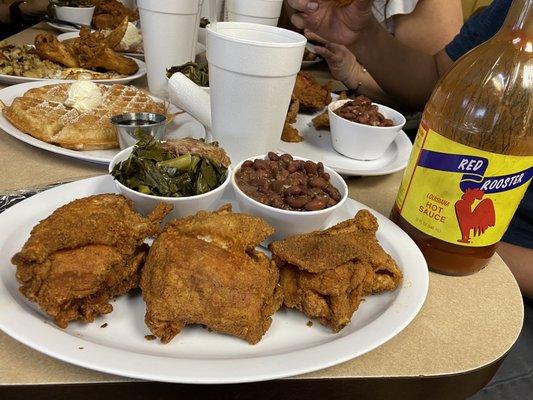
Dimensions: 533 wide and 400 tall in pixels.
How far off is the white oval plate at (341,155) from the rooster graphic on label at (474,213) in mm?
440

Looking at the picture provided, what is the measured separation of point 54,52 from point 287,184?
147cm

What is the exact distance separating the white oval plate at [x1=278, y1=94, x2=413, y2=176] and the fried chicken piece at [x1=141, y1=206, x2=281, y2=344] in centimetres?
60

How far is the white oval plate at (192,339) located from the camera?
66cm

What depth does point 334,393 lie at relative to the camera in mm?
766

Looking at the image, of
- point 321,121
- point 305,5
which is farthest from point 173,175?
point 305,5

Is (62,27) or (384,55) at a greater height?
(384,55)

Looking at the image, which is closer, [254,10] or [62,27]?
[254,10]

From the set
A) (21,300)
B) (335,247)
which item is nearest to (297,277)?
(335,247)

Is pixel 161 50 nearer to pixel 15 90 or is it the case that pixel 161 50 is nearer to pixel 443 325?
pixel 15 90

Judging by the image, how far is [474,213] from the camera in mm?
924

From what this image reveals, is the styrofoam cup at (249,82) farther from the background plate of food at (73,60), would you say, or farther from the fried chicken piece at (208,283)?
the background plate of food at (73,60)

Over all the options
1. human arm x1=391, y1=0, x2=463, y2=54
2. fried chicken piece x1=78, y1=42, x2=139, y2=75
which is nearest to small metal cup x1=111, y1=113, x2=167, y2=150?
fried chicken piece x1=78, y1=42, x2=139, y2=75

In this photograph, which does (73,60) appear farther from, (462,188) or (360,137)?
(462,188)

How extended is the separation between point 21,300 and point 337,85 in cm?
221
